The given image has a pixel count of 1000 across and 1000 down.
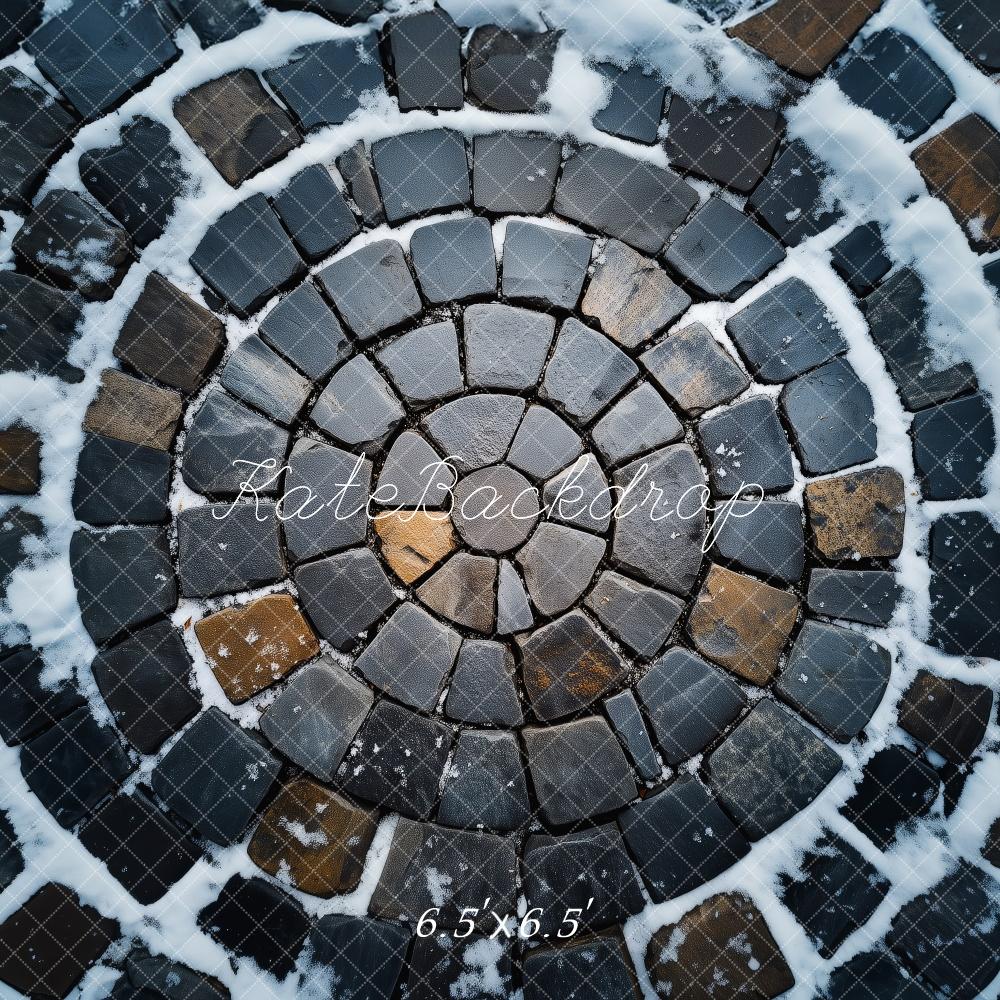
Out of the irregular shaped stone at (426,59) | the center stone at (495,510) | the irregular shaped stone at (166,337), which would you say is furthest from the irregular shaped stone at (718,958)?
the irregular shaped stone at (426,59)

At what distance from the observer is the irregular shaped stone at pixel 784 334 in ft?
6.68

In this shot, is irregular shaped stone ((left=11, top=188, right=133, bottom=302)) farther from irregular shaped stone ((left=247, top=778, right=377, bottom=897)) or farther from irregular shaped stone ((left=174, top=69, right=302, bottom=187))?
irregular shaped stone ((left=247, top=778, right=377, bottom=897))

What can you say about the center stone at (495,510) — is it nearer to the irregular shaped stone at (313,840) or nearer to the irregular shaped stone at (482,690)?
the irregular shaped stone at (482,690)

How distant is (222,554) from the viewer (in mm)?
1979

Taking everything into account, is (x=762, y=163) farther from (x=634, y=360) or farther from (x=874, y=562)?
(x=874, y=562)

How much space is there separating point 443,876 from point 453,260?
1.56m

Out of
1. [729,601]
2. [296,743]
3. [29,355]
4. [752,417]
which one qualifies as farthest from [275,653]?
[752,417]

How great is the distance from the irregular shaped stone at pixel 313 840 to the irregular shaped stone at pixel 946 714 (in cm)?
141

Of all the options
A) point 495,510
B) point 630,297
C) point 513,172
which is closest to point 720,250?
point 630,297

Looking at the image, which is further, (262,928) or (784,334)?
(784,334)

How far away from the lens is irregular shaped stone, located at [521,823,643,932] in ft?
6.35

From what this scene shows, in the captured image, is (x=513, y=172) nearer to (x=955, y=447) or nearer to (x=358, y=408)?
(x=358, y=408)

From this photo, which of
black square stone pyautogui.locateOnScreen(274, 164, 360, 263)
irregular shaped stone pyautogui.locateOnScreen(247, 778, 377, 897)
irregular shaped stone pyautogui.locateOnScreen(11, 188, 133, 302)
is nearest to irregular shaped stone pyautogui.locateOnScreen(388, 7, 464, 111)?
black square stone pyautogui.locateOnScreen(274, 164, 360, 263)

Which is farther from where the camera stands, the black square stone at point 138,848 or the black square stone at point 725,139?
the black square stone at point 725,139
